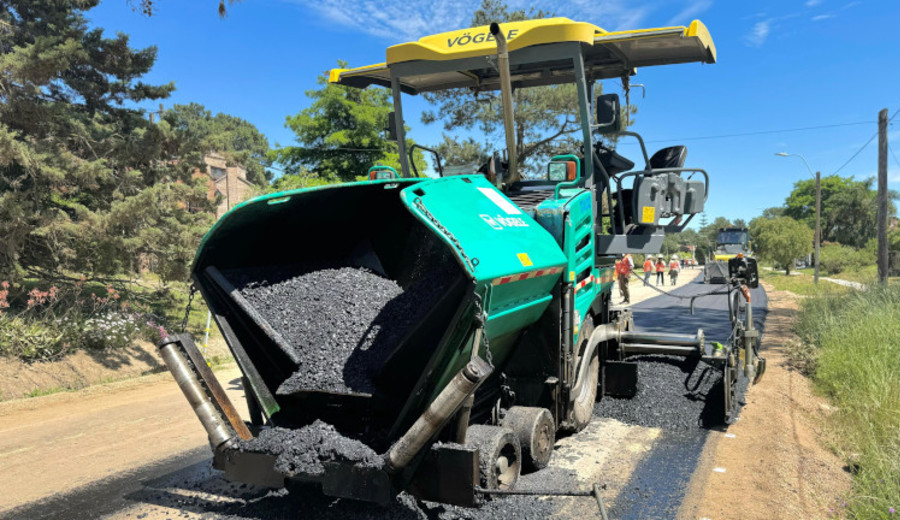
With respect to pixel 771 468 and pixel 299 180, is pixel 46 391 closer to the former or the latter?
pixel 771 468

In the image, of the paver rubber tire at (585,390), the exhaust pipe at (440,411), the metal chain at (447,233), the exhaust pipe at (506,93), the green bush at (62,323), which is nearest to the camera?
the exhaust pipe at (440,411)

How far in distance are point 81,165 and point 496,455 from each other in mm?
9244

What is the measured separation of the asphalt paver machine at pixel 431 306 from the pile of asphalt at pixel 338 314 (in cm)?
1

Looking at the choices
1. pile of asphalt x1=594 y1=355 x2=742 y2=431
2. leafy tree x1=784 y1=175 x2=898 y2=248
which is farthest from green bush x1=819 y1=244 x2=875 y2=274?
pile of asphalt x1=594 y1=355 x2=742 y2=431

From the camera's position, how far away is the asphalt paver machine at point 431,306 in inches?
129

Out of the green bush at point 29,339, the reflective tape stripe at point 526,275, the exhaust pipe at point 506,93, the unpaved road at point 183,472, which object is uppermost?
the exhaust pipe at point 506,93

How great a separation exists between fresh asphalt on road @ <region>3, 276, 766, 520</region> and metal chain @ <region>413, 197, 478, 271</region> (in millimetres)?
1573

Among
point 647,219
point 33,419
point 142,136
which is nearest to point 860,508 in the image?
point 647,219

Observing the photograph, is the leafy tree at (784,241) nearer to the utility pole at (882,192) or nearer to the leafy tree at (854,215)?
the leafy tree at (854,215)

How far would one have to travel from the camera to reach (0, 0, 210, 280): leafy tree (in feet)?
31.3

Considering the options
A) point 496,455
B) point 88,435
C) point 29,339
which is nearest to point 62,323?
point 29,339

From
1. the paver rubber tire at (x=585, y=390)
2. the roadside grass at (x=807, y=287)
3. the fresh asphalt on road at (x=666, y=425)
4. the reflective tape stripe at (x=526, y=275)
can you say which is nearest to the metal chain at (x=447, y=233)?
the reflective tape stripe at (x=526, y=275)

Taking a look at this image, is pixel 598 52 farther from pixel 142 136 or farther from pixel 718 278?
pixel 142 136

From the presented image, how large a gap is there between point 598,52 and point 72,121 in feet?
29.1
